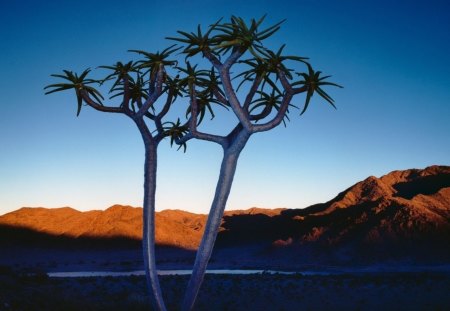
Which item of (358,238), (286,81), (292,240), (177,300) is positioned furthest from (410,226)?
(286,81)

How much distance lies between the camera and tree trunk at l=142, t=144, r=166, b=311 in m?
10.4

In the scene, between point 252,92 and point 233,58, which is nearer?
point 233,58

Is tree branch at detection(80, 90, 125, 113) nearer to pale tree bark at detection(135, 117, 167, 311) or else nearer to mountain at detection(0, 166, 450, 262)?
pale tree bark at detection(135, 117, 167, 311)

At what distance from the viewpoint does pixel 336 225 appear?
5553cm

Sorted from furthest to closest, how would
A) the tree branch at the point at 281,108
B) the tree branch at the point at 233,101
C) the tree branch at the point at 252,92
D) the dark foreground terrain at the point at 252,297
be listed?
the dark foreground terrain at the point at 252,297 → the tree branch at the point at 252,92 → the tree branch at the point at 281,108 → the tree branch at the point at 233,101

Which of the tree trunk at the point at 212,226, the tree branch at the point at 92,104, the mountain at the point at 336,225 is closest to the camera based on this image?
the tree trunk at the point at 212,226

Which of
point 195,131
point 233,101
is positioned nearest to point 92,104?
point 195,131

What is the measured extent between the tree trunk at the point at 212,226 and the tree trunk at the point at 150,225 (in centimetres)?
103

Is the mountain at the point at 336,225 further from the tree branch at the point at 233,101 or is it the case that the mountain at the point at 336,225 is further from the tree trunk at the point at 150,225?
the tree branch at the point at 233,101

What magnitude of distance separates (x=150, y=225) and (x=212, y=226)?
1786 mm

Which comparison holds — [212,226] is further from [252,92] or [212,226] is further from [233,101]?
Result: [252,92]

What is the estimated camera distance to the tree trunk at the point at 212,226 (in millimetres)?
9648

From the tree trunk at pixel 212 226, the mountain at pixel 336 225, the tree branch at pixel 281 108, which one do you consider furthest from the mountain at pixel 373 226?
the tree trunk at pixel 212 226

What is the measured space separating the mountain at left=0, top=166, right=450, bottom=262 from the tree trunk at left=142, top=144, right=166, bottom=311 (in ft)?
124
